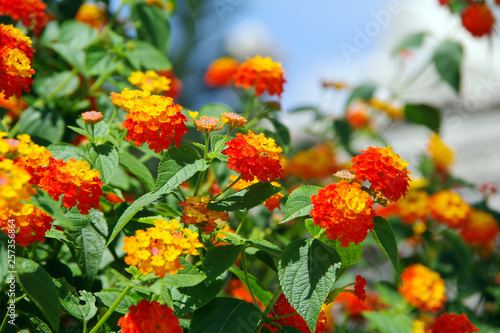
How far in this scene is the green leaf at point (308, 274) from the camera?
81 cm

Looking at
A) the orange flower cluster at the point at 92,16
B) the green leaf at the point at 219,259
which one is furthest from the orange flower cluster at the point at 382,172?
the orange flower cluster at the point at 92,16

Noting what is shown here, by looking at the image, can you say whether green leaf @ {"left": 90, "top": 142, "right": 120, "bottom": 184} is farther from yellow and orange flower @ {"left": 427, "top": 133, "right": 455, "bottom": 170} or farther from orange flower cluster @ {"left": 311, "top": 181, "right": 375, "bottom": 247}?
yellow and orange flower @ {"left": 427, "top": 133, "right": 455, "bottom": 170}

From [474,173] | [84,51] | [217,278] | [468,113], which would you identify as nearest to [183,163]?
[217,278]

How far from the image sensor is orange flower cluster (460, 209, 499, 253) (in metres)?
1.94

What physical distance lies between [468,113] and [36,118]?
101 inches

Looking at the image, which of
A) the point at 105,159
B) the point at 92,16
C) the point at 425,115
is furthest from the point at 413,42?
the point at 105,159

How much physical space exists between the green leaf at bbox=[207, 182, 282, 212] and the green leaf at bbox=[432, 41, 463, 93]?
4.36 ft

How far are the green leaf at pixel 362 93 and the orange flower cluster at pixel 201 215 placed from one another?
54.4 inches

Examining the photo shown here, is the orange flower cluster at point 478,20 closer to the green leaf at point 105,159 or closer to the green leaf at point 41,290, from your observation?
the green leaf at point 105,159

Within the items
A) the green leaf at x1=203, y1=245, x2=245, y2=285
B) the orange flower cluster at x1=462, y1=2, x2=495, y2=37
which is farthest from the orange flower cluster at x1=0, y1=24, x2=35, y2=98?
the orange flower cluster at x1=462, y1=2, x2=495, y2=37

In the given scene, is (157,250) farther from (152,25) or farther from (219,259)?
(152,25)

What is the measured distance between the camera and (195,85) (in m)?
7.32

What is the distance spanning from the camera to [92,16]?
1724mm

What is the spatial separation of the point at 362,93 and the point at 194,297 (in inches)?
58.4
